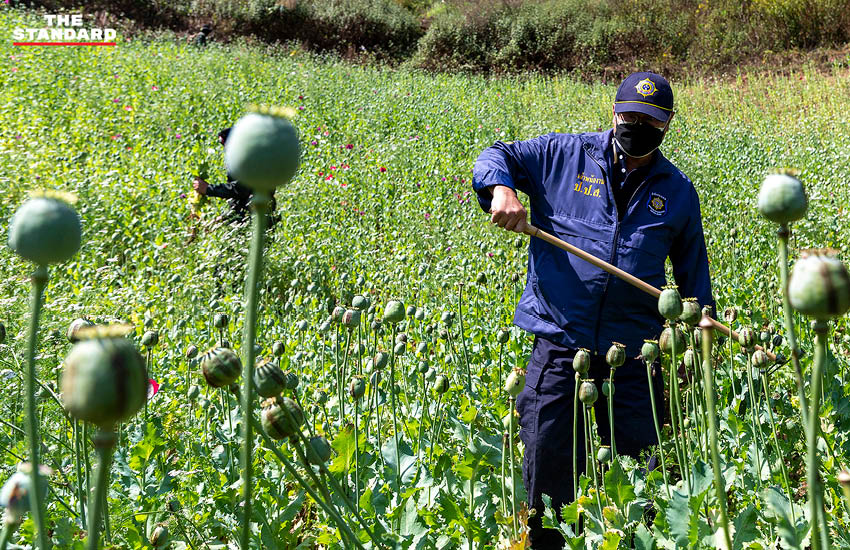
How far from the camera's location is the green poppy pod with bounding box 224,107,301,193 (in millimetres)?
622

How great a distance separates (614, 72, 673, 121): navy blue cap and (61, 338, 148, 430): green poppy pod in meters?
2.45

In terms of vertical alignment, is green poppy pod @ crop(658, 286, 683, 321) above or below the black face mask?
below

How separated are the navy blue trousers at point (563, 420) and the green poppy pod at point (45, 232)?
215 centimetres

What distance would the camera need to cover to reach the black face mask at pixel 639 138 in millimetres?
2689

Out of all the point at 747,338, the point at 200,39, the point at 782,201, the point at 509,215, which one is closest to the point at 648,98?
the point at 509,215

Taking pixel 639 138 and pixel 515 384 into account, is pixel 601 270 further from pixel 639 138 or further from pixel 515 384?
pixel 515 384

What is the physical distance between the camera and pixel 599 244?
2.67 meters

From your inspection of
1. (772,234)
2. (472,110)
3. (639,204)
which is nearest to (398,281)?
(639,204)

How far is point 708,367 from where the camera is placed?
75 centimetres

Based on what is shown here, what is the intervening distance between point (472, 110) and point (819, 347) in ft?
36.6

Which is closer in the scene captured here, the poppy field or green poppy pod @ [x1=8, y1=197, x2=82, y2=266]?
green poppy pod @ [x1=8, y1=197, x2=82, y2=266]

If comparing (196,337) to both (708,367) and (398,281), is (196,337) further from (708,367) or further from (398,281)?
(708,367)

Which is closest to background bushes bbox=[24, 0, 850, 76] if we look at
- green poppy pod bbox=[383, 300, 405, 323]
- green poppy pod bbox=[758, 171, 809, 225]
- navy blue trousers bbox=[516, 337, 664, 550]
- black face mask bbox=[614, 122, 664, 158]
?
black face mask bbox=[614, 122, 664, 158]

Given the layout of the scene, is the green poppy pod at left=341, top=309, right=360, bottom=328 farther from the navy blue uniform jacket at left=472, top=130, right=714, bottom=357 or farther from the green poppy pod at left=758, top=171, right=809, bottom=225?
the green poppy pod at left=758, top=171, right=809, bottom=225
